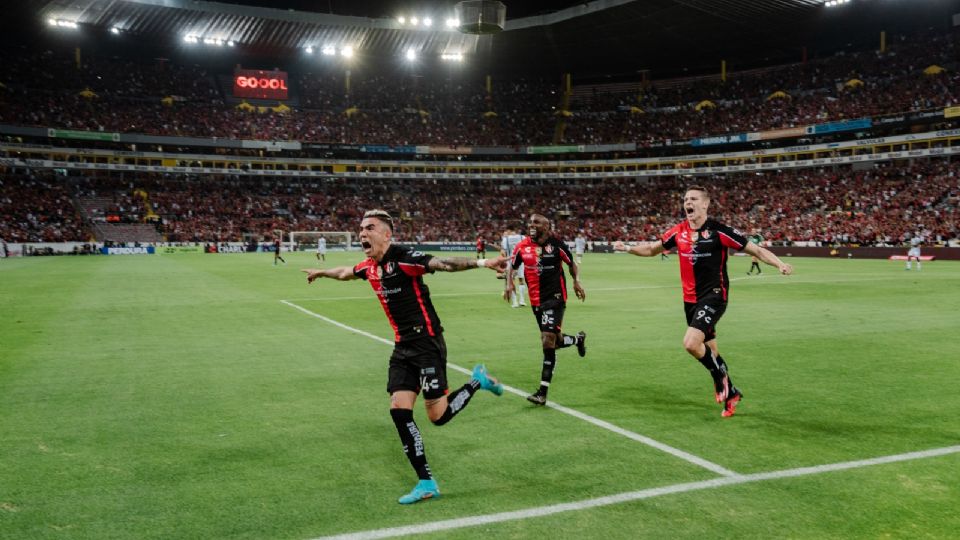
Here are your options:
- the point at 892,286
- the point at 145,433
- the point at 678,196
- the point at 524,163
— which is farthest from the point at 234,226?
the point at 145,433

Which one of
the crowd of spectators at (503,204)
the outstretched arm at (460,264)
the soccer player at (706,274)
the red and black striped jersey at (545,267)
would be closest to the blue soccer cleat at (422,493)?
the outstretched arm at (460,264)

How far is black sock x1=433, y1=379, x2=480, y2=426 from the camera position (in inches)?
234

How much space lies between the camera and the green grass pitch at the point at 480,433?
4.78 m

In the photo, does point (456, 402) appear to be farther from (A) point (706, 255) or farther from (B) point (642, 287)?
(B) point (642, 287)

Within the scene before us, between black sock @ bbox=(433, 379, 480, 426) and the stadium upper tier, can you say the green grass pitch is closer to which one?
black sock @ bbox=(433, 379, 480, 426)

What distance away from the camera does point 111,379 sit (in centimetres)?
965

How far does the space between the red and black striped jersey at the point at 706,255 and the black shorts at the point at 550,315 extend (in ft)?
5.77

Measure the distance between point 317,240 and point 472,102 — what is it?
33.3 meters

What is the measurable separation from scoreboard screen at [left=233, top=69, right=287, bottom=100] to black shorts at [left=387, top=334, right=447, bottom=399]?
272 feet

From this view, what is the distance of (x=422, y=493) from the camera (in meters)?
5.15

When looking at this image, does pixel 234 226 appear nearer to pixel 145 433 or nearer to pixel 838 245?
pixel 838 245

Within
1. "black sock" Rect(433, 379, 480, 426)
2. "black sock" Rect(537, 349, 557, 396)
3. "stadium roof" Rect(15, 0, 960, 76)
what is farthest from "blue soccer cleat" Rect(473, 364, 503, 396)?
"stadium roof" Rect(15, 0, 960, 76)

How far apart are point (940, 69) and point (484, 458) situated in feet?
241

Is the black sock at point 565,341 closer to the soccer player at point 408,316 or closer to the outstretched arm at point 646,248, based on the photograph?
the outstretched arm at point 646,248
